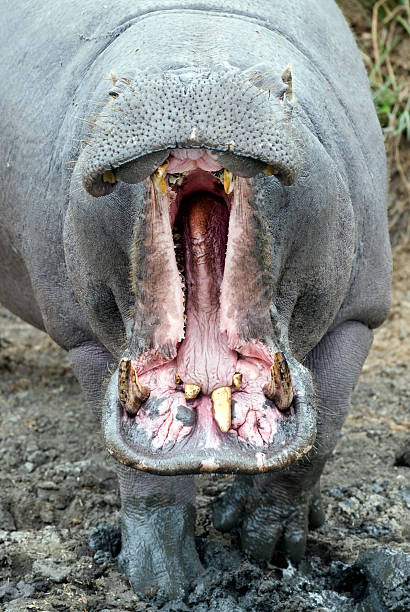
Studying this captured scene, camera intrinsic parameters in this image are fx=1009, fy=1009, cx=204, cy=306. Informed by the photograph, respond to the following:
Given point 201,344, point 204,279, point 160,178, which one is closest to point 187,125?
point 160,178

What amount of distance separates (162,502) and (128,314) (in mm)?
935

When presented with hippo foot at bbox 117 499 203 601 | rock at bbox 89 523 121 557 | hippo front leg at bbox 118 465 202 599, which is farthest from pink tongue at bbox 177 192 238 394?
rock at bbox 89 523 121 557

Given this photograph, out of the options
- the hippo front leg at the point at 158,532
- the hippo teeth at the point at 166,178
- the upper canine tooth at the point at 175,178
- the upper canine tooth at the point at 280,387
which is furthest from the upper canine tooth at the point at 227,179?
the hippo front leg at the point at 158,532

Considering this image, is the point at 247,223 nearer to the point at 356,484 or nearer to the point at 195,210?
the point at 195,210

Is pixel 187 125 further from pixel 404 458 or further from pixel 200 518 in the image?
pixel 404 458

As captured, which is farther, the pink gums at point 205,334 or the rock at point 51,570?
the rock at point 51,570

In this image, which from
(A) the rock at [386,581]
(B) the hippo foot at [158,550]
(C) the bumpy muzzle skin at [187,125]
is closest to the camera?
(C) the bumpy muzzle skin at [187,125]

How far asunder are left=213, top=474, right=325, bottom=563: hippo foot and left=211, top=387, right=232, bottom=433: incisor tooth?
3.69ft

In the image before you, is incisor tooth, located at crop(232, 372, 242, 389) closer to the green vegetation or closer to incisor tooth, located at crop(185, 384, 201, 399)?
incisor tooth, located at crop(185, 384, 201, 399)

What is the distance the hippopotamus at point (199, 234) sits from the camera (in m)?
3.22

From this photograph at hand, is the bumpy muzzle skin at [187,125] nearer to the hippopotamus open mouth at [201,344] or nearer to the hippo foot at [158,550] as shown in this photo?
the hippopotamus open mouth at [201,344]

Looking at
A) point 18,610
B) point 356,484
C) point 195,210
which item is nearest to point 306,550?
point 356,484

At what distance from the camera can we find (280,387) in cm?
345

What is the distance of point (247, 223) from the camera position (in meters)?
3.45
